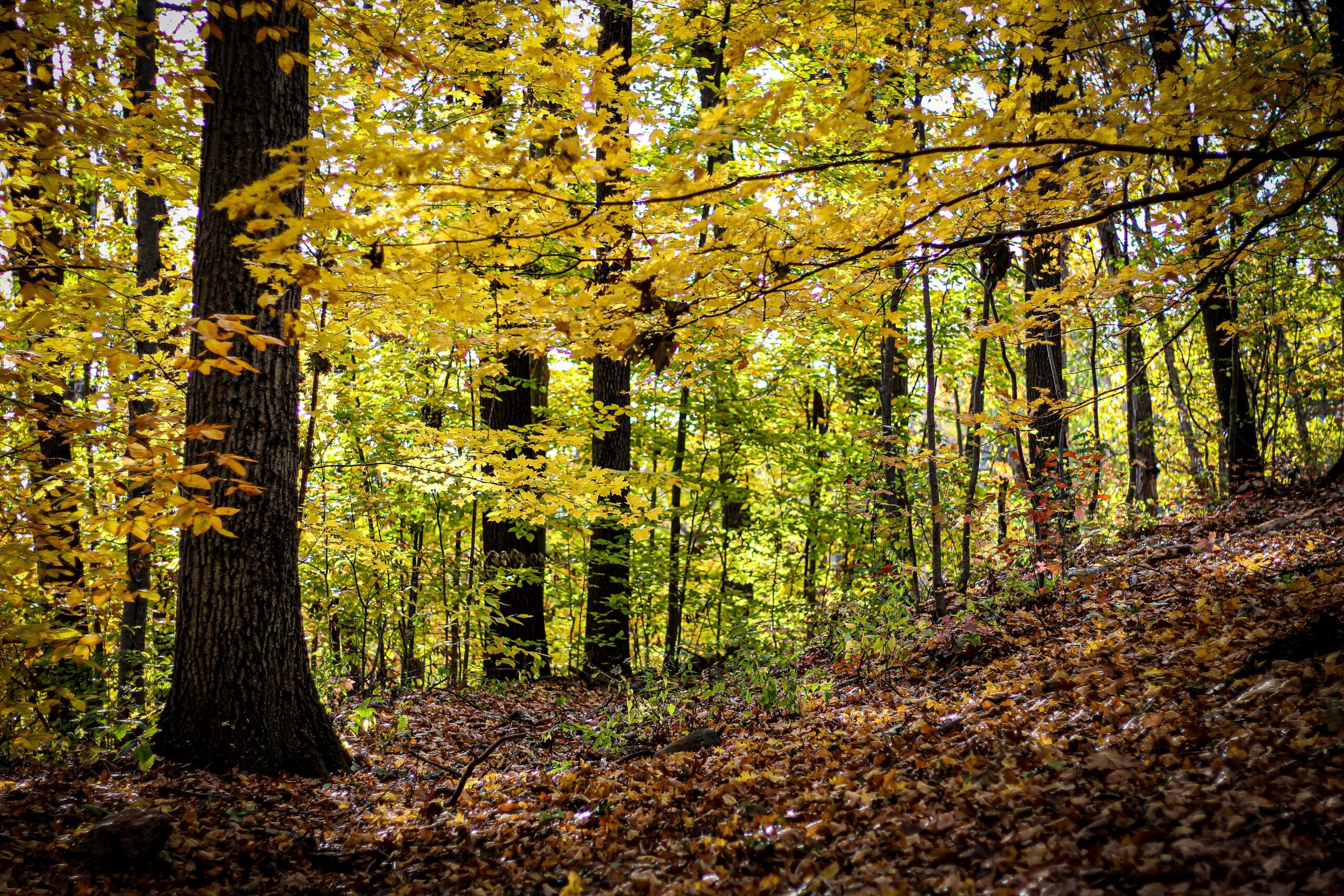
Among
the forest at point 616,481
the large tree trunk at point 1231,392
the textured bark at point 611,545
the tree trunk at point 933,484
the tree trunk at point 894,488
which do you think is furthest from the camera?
the textured bark at point 611,545

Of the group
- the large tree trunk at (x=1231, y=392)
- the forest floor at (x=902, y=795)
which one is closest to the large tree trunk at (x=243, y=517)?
the forest floor at (x=902, y=795)

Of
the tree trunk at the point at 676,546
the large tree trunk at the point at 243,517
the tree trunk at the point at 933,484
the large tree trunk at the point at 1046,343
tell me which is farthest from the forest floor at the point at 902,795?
the tree trunk at the point at 676,546

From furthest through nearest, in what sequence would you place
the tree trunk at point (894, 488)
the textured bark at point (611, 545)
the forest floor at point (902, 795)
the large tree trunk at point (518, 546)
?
the textured bark at point (611, 545), the large tree trunk at point (518, 546), the tree trunk at point (894, 488), the forest floor at point (902, 795)

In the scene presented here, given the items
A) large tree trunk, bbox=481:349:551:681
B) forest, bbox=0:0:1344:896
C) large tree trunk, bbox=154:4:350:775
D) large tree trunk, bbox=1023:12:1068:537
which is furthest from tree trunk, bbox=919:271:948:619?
large tree trunk, bbox=154:4:350:775

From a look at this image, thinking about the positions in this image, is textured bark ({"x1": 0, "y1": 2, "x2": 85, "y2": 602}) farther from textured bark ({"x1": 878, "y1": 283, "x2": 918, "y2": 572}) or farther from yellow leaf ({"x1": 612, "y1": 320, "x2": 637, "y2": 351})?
textured bark ({"x1": 878, "y1": 283, "x2": 918, "y2": 572})

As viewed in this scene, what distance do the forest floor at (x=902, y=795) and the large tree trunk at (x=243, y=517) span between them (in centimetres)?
29

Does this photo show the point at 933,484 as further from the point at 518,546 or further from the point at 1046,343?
the point at 518,546

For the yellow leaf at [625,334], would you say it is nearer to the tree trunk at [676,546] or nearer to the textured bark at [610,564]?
the textured bark at [610,564]

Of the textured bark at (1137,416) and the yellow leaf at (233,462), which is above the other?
the textured bark at (1137,416)

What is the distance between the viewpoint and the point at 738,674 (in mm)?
6633

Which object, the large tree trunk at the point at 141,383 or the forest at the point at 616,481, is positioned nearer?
the forest at the point at 616,481

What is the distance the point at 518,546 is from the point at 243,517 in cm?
547

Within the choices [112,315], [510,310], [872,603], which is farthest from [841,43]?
[112,315]

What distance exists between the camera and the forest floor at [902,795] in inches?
101
